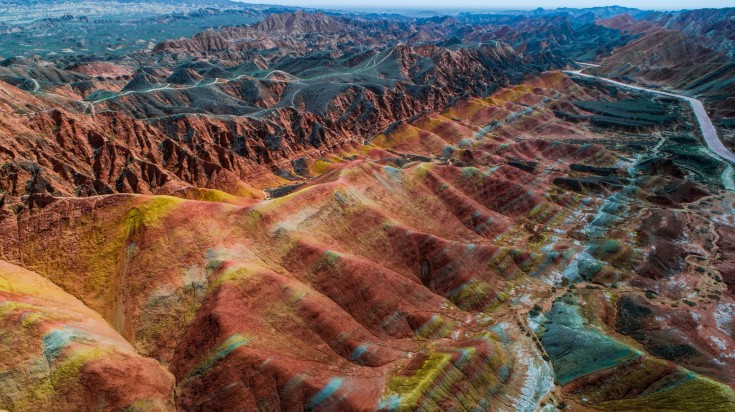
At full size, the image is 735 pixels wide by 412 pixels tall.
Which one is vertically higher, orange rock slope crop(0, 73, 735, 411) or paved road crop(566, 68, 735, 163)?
paved road crop(566, 68, 735, 163)

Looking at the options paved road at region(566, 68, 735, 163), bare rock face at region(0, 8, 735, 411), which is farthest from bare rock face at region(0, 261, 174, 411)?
paved road at region(566, 68, 735, 163)

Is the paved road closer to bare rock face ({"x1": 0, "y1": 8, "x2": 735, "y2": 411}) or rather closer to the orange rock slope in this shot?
bare rock face ({"x1": 0, "y1": 8, "x2": 735, "y2": 411})

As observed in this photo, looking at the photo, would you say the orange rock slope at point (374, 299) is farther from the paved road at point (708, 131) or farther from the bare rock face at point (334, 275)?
the paved road at point (708, 131)

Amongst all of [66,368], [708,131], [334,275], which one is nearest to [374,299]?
[334,275]

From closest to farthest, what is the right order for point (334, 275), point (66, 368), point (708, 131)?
point (66, 368)
point (334, 275)
point (708, 131)

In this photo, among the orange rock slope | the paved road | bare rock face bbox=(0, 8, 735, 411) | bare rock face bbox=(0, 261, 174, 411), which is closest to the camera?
bare rock face bbox=(0, 261, 174, 411)

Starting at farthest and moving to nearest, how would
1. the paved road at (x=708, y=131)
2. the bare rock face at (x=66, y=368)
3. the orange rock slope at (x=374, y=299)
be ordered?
1. the paved road at (x=708, y=131)
2. the orange rock slope at (x=374, y=299)
3. the bare rock face at (x=66, y=368)

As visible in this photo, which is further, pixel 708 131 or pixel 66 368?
pixel 708 131

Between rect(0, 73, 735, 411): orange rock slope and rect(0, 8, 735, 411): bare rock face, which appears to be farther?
rect(0, 8, 735, 411): bare rock face

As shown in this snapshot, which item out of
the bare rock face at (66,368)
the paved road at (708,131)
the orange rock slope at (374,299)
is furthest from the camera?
the paved road at (708,131)

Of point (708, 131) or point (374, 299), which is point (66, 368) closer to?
point (374, 299)

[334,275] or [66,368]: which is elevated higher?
[66,368]

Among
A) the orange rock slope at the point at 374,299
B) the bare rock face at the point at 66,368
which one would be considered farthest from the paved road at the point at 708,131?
the bare rock face at the point at 66,368
